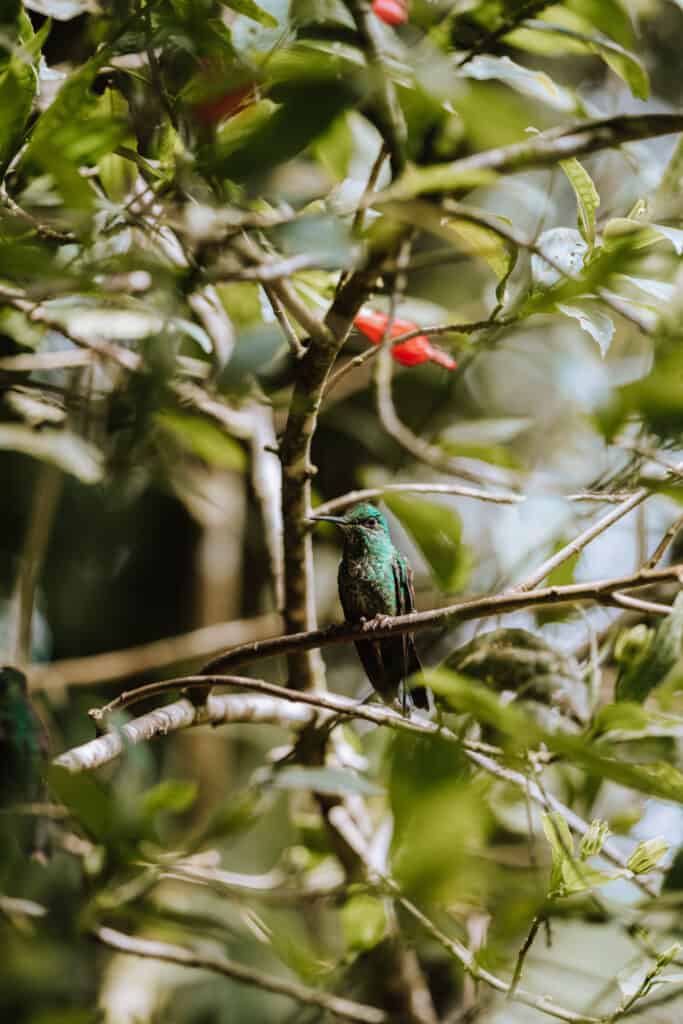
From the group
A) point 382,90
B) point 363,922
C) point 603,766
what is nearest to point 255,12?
point 382,90

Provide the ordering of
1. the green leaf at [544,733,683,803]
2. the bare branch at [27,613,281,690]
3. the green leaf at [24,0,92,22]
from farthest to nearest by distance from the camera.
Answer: the bare branch at [27,613,281,690], the green leaf at [24,0,92,22], the green leaf at [544,733,683,803]

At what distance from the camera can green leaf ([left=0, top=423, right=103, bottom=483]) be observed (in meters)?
1.29

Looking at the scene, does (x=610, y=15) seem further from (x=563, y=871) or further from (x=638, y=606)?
(x=563, y=871)

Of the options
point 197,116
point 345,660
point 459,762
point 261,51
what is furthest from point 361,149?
point 345,660

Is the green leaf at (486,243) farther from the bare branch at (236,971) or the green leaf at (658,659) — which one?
the bare branch at (236,971)

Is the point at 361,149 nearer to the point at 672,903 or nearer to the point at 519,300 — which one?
the point at 519,300

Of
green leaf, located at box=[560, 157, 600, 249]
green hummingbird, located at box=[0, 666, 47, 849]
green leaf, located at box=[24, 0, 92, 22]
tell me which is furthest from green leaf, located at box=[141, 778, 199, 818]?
green leaf, located at box=[24, 0, 92, 22]

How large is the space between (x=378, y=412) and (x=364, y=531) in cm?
82

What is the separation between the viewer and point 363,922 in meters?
1.45

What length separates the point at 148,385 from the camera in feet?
2.67

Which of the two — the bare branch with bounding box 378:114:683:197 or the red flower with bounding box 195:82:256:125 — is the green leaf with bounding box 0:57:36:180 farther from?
the bare branch with bounding box 378:114:683:197

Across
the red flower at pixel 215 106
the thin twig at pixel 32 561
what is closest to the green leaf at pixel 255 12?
the red flower at pixel 215 106

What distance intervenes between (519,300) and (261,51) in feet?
1.16

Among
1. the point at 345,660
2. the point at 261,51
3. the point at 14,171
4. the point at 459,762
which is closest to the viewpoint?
the point at 459,762
